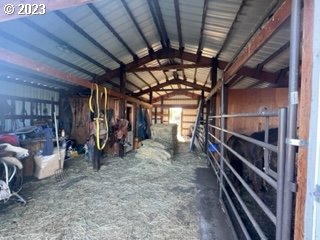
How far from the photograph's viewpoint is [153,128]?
626cm

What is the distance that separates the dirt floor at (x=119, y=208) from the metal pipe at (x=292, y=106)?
113cm

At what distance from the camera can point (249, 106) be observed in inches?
182

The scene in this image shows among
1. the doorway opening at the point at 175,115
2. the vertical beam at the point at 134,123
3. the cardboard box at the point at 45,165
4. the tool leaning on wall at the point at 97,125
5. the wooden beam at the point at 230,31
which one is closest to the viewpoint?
the wooden beam at the point at 230,31

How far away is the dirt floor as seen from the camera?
196 cm

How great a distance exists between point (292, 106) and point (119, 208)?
2143 millimetres

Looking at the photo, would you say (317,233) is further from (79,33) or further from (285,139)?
(79,33)

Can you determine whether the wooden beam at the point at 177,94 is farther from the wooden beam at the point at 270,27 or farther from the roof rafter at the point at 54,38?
the wooden beam at the point at 270,27

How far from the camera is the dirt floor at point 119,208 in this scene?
1.96 meters

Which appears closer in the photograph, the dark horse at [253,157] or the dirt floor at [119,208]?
the dirt floor at [119,208]

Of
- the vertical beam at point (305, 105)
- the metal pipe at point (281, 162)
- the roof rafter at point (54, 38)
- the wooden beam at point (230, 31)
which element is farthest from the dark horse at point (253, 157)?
the roof rafter at point (54, 38)

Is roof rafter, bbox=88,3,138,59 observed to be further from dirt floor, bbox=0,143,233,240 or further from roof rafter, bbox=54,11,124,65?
dirt floor, bbox=0,143,233,240

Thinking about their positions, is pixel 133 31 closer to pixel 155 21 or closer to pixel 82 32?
pixel 155 21

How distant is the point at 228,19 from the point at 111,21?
2124 millimetres

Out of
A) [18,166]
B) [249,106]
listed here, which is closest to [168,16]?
[249,106]
